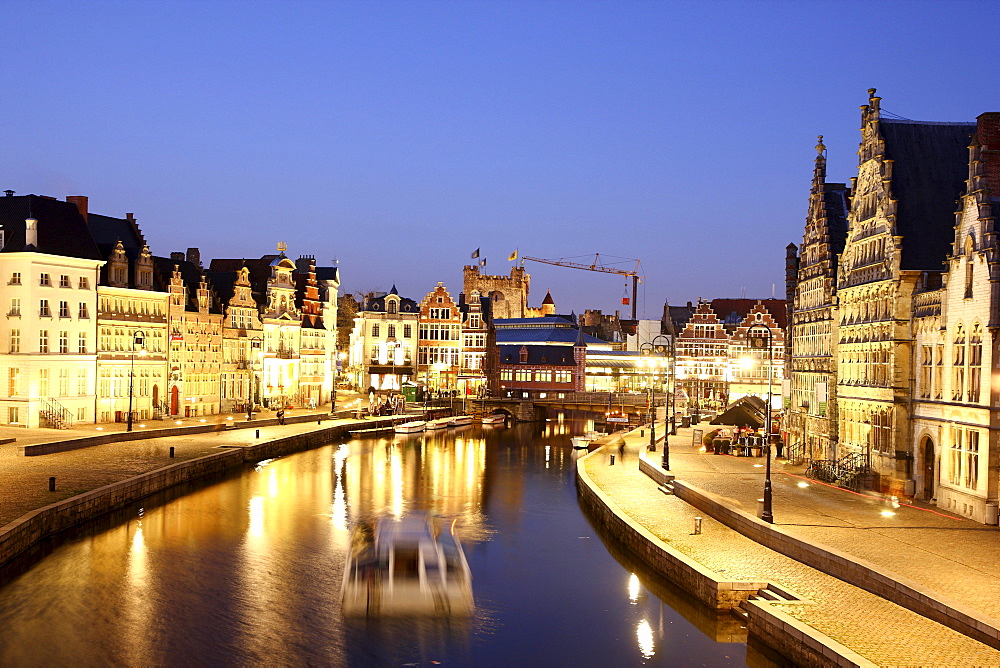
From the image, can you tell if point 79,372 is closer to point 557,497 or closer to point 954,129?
point 557,497

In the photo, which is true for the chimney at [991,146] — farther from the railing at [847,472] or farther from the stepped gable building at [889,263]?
the railing at [847,472]

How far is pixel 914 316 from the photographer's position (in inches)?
1563

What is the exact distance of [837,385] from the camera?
46750 mm

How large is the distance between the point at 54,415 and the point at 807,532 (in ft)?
168

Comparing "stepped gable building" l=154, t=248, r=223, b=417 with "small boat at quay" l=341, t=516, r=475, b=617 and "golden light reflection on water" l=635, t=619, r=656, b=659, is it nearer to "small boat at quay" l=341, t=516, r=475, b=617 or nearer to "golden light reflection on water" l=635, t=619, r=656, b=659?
"small boat at quay" l=341, t=516, r=475, b=617

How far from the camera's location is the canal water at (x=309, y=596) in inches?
1041

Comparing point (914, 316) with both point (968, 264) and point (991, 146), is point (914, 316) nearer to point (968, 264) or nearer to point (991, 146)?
point (968, 264)

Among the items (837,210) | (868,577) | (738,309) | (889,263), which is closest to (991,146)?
(889,263)

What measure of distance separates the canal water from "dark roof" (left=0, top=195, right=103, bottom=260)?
2434 cm

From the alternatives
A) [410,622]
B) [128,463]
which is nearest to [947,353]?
[410,622]

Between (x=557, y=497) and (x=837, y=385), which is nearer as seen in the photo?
(x=837, y=385)

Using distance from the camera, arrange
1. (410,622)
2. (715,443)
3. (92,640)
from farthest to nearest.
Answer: (715,443)
(410,622)
(92,640)

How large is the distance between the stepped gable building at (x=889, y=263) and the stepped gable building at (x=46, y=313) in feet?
161

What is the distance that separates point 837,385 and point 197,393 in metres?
53.5
